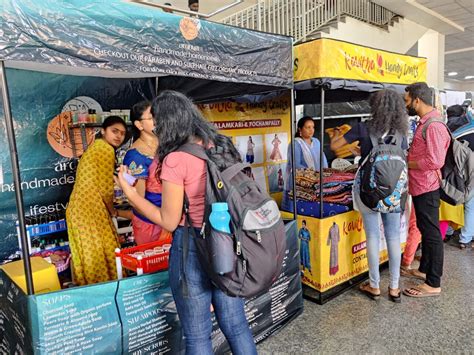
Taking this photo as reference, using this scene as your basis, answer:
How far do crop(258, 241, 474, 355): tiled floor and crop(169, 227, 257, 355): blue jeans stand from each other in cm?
74

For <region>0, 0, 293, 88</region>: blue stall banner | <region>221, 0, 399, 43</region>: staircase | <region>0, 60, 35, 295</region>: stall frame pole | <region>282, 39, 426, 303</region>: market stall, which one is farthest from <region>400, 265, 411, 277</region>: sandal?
<region>221, 0, 399, 43</region>: staircase

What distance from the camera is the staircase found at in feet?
20.6

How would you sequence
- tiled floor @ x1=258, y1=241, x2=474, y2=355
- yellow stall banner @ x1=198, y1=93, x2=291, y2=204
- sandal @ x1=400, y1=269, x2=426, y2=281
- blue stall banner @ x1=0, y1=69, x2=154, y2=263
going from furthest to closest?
yellow stall banner @ x1=198, y1=93, x2=291, y2=204 < sandal @ x1=400, y1=269, x2=426, y2=281 < blue stall banner @ x1=0, y1=69, x2=154, y2=263 < tiled floor @ x1=258, y1=241, x2=474, y2=355

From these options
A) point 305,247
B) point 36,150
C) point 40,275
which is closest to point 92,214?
point 40,275

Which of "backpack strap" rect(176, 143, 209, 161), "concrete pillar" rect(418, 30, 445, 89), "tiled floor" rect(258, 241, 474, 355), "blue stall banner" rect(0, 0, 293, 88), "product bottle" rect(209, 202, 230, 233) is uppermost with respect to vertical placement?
"concrete pillar" rect(418, 30, 445, 89)

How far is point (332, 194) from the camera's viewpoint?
121 inches

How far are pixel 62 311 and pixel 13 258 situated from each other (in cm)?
110

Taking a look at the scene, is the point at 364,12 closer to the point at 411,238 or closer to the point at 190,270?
the point at 411,238

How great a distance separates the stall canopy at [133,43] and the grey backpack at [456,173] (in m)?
1.34

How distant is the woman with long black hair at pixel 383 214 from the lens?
2.53 metres

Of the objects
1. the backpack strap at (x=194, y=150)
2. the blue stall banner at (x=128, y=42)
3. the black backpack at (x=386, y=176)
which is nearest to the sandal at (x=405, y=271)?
the black backpack at (x=386, y=176)

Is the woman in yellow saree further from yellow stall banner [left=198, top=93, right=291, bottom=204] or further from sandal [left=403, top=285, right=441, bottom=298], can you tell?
sandal [left=403, top=285, right=441, bottom=298]

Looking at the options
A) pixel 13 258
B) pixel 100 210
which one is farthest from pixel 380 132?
pixel 13 258

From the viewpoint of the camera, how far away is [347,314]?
2.61 meters
